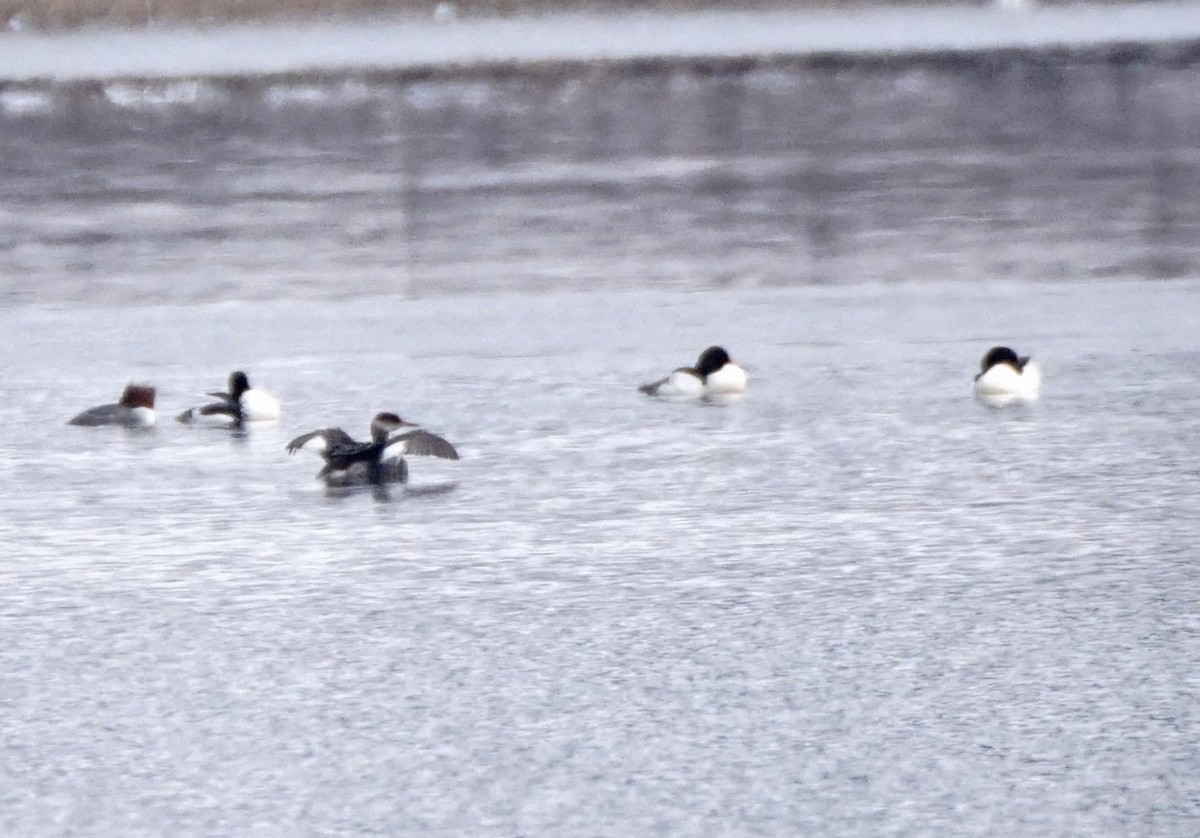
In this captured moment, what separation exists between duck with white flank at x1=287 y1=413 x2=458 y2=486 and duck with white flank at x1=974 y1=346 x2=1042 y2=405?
244cm

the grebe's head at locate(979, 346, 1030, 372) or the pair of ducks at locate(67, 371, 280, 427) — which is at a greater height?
the grebe's head at locate(979, 346, 1030, 372)

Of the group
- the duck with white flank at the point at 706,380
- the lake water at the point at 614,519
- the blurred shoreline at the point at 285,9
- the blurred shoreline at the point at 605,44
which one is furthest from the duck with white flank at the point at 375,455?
the blurred shoreline at the point at 285,9

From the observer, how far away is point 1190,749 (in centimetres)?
536

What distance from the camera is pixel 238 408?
32.8 ft

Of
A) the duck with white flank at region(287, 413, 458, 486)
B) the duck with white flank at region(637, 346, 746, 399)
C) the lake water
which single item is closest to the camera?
the lake water

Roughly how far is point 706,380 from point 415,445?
6.66ft

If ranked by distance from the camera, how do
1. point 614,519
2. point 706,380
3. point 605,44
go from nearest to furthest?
1. point 614,519
2. point 706,380
3. point 605,44

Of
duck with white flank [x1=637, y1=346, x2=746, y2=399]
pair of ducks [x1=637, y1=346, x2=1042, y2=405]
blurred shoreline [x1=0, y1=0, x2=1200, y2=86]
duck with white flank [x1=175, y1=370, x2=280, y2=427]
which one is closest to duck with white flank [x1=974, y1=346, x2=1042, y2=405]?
pair of ducks [x1=637, y1=346, x2=1042, y2=405]

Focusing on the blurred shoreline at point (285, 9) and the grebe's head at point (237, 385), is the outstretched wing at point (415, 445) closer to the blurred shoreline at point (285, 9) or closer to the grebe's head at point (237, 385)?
the grebe's head at point (237, 385)

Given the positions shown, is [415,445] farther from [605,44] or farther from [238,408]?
[605,44]

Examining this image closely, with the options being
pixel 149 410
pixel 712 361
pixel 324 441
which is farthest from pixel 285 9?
pixel 324 441

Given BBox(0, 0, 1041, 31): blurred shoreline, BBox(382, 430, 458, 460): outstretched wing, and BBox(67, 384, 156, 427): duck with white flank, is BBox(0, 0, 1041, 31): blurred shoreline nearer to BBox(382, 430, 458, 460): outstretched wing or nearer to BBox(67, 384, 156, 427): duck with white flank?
BBox(67, 384, 156, 427): duck with white flank

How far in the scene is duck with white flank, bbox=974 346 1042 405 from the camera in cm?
1011

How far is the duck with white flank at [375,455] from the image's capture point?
28.5ft
